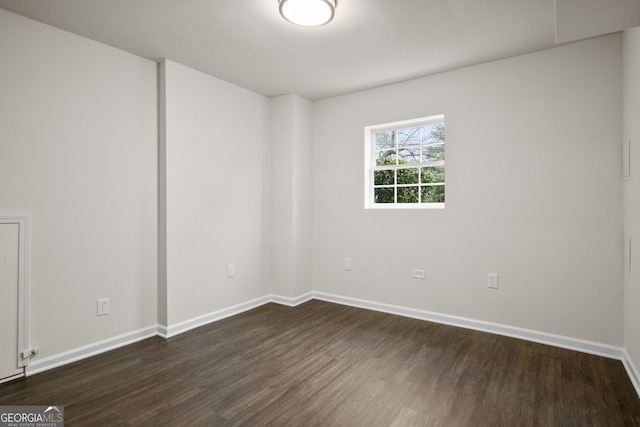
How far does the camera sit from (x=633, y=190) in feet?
7.36

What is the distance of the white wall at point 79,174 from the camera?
2.38 meters

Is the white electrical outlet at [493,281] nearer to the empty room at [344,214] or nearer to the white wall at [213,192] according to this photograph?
the empty room at [344,214]

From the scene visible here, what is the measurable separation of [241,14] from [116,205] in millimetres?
1857

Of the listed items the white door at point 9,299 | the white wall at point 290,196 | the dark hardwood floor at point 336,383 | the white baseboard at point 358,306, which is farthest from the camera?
the white wall at point 290,196

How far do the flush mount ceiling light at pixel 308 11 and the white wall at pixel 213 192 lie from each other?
1467 mm

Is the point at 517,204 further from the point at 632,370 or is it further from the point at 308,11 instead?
the point at 308,11

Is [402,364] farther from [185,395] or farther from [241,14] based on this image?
[241,14]

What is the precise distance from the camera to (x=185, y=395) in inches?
83.9

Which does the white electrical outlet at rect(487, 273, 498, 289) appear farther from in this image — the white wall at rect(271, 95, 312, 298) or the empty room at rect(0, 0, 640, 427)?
the white wall at rect(271, 95, 312, 298)

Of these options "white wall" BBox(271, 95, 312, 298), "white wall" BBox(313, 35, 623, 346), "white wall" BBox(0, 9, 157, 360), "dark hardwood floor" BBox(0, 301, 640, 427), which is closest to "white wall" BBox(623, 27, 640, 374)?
"white wall" BBox(313, 35, 623, 346)

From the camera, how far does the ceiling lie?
2.29m

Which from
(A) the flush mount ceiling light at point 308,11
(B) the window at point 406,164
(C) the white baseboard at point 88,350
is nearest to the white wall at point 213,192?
(C) the white baseboard at point 88,350

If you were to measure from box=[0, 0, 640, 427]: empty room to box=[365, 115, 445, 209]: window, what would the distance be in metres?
0.03

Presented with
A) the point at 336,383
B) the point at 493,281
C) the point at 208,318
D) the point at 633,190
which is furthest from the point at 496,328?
the point at 208,318
